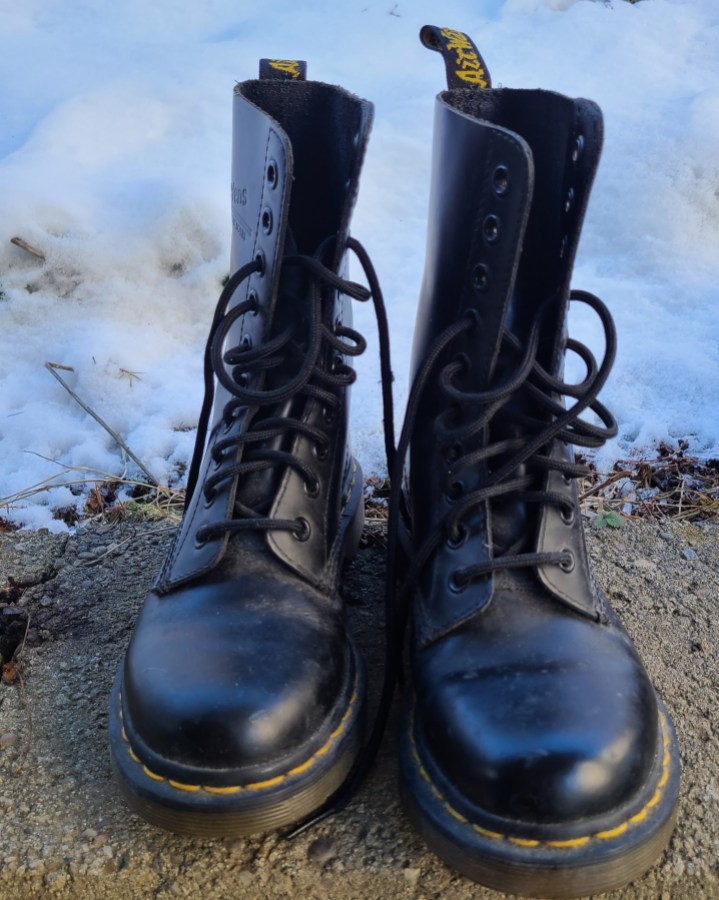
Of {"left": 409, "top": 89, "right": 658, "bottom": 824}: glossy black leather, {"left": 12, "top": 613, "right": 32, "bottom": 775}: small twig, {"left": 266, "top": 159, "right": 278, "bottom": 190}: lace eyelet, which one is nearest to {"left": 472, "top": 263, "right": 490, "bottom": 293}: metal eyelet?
{"left": 409, "top": 89, "right": 658, "bottom": 824}: glossy black leather

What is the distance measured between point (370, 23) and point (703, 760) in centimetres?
417

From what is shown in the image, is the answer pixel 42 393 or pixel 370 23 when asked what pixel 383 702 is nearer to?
pixel 42 393

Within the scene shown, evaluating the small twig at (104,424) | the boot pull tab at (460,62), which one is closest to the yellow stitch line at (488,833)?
the boot pull tab at (460,62)

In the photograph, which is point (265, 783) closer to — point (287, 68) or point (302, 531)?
point (302, 531)

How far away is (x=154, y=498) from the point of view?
233 cm

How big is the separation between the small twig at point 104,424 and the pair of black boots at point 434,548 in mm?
810

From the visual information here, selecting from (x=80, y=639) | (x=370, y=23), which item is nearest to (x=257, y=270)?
(x=80, y=639)

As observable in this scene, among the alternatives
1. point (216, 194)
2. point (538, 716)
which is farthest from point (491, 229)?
point (216, 194)

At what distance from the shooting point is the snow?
9.02 feet

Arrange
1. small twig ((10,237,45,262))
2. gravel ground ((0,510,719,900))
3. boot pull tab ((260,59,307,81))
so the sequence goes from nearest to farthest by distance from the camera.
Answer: gravel ground ((0,510,719,900)) → boot pull tab ((260,59,307,81)) → small twig ((10,237,45,262))

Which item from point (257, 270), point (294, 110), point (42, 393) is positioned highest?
point (294, 110)

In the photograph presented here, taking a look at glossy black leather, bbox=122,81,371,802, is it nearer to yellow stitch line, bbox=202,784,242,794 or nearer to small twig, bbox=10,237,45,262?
yellow stitch line, bbox=202,784,242,794

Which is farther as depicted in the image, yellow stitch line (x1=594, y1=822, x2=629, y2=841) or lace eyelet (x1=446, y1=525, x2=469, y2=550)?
lace eyelet (x1=446, y1=525, x2=469, y2=550)

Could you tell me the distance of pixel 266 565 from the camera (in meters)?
1.32
